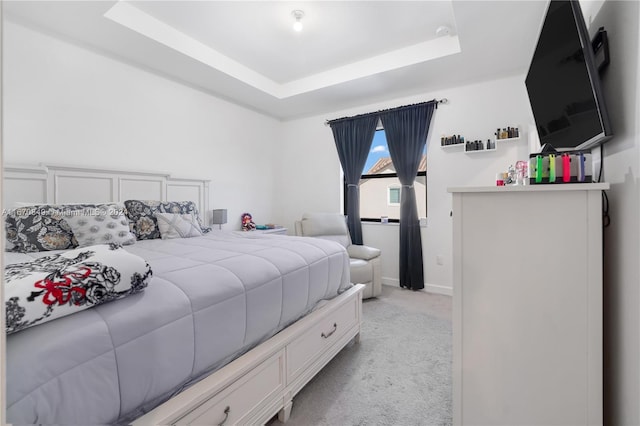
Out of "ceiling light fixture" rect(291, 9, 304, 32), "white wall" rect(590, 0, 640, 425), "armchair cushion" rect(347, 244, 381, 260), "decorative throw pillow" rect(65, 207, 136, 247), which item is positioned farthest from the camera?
"armchair cushion" rect(347, 244, 381, 260)

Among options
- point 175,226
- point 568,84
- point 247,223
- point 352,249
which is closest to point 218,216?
point 247,223

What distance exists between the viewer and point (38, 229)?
6.04 feet

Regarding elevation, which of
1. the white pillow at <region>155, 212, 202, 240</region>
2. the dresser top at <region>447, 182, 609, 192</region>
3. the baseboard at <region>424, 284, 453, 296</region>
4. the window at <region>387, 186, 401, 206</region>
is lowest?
the baseboard at <region>424, 284, 453, 296</region>

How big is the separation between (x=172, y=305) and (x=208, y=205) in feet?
9.29

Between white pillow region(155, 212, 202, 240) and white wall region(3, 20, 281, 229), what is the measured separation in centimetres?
90

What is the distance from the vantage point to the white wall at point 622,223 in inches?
35.5

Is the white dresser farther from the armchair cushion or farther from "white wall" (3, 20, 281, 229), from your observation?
"white wall" (3, 20, 281, 229)

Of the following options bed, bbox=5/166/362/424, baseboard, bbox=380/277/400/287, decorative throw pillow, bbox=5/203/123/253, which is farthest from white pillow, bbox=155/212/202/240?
baseboard, bbox=380/277/400/287

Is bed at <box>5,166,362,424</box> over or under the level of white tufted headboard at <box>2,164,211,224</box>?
under

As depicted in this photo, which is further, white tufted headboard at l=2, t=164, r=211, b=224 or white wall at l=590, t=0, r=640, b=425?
white tufted headboard at l=2, t=164, r=211, b=224

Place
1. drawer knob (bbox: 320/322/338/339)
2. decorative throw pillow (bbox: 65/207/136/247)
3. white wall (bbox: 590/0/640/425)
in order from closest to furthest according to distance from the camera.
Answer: white wall (bbox: 590/0/640/425)
drawer knob (bbox: 320/322/338/339)
decorative throw pillow (bbox: 65/207/136/247)

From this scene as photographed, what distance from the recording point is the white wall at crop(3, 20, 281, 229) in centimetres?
231

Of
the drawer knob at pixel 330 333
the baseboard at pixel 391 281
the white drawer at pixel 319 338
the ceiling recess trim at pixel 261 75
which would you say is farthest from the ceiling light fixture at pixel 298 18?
the baseboard at pixel 391 281

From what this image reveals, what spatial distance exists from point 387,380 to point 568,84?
1.84m
